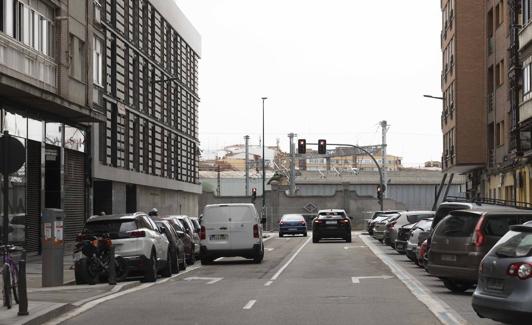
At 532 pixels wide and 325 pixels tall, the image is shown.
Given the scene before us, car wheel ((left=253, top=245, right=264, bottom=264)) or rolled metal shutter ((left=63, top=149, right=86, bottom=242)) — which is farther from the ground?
rolled metal shutter ((left=63, top=149, right=86, bottom=242))

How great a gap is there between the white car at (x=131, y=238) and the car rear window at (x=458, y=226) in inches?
265

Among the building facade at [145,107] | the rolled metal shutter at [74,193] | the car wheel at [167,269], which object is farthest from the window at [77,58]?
the car wheel at [167,269]

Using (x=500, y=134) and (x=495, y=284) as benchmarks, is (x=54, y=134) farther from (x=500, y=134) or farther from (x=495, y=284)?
(x=500, y=134)

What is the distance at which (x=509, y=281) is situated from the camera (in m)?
10.1

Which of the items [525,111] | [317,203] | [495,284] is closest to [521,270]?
[495,284]

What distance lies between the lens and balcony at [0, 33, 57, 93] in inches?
923

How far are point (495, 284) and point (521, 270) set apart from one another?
0.56 metres

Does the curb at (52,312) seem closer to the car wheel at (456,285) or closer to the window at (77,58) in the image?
the car wheel at (456,285)

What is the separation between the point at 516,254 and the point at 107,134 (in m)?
30.4

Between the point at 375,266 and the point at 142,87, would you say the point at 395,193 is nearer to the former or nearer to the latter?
the point at 142,87

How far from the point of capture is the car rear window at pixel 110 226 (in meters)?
19.5

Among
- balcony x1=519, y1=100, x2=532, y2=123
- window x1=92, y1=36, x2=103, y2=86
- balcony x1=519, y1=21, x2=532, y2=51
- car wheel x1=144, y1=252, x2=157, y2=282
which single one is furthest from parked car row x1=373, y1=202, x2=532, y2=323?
window x1=92, y1=36, x2=103, y2=86

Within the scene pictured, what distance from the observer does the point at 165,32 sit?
51.7 meters

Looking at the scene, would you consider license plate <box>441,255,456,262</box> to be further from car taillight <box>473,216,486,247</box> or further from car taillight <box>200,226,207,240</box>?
car taillight <box>200,226,207,240</box>
